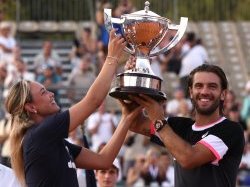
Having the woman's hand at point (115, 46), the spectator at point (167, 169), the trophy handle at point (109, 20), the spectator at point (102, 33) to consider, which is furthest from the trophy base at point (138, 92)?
the spectator at point (102, 33)

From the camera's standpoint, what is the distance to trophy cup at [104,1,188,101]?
741cm

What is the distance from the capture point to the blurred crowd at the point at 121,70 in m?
15.1

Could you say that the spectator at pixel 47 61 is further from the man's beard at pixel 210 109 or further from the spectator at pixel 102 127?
the man's beard at pixel 210 109

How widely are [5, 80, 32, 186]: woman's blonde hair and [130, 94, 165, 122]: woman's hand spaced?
77 centimetres

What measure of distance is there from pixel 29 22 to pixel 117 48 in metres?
15.4

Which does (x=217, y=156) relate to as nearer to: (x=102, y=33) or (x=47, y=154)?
(x=47, y=154)

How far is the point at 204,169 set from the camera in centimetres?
736

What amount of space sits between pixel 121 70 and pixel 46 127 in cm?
838

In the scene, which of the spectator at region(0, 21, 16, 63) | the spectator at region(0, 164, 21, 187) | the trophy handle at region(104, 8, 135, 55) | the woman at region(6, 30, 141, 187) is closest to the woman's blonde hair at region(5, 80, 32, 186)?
the woman at region(6, 30, 141, 187)

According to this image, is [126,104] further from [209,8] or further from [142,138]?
[209,8]

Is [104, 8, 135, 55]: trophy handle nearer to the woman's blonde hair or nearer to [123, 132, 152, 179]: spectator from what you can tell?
the woman's blonde hair

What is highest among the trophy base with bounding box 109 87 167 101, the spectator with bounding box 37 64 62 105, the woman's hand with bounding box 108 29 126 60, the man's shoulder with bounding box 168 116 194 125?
the woman's hand with bounding box 108 29 126 60

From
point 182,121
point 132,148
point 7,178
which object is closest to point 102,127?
point 132,148

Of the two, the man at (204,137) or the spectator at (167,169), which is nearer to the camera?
the man at (204,137)
